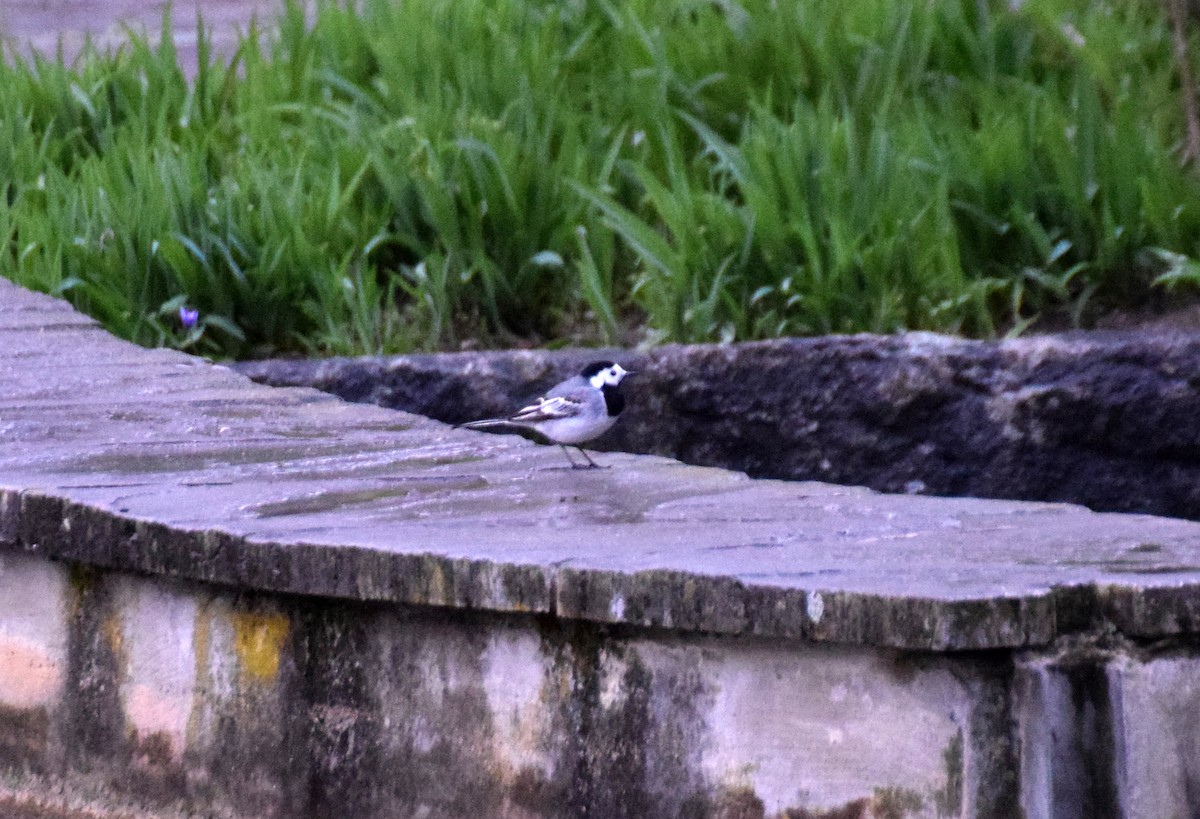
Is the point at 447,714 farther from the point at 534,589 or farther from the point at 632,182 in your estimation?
the point at 632,182

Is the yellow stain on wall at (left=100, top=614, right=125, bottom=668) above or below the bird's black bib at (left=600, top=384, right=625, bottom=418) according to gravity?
below

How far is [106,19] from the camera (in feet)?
23.7

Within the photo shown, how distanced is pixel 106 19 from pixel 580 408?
195 inches

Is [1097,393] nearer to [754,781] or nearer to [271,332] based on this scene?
[754,781]

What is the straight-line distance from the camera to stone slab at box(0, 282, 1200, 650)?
1909 millimetres

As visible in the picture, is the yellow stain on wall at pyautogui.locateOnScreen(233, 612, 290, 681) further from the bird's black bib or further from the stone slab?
the bird's black bib

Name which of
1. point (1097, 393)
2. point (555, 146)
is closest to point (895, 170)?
point (1097, 393)

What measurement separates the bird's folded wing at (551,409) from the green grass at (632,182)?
54 cm

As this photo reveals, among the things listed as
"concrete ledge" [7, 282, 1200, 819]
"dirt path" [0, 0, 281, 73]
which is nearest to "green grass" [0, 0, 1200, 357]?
"concrete ledge" [7, 282, 1200, 819]

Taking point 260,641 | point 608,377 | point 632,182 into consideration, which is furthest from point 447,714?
point 632,182

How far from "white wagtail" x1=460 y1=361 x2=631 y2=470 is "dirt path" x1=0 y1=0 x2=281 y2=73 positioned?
3.86m

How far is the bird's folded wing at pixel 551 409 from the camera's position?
9.94 ft

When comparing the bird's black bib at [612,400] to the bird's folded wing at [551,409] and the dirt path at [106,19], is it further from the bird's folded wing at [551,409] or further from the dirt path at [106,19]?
the dirt path at [106,19]

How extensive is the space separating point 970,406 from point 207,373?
163 centimetres
